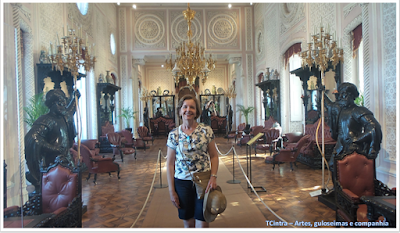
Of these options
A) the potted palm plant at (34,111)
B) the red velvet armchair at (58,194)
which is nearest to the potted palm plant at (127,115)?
the potted palm plant at (34,111)

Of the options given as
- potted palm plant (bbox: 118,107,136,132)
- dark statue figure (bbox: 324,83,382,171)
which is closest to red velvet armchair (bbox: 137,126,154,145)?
potted palm plant (bbox: 118,107,136,132)

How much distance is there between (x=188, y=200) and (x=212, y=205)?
0.25m

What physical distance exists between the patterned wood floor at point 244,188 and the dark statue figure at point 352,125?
→ 0.81 meters

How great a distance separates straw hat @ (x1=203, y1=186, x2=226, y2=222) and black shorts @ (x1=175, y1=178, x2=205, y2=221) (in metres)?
0.12

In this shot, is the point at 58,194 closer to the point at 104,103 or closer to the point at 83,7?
the point at 83,7

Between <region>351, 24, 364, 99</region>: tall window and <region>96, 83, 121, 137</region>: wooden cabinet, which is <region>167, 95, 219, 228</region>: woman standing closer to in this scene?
<region>351, 24, 364, 99</region>: tall window

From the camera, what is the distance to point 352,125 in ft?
13.4

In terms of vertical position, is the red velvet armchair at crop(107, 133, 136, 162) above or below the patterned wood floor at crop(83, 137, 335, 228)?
above

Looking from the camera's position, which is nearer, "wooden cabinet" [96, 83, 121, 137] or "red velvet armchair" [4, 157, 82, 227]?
"red velvet armchair" [4, 157, 82, 227]

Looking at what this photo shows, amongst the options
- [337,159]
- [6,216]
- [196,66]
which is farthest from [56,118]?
[196,66]

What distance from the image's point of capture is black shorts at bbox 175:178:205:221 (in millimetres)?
2273

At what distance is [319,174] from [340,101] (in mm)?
2594

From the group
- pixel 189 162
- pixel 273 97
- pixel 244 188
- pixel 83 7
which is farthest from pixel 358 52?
pixel 83 7

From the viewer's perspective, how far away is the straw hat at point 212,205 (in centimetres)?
211
